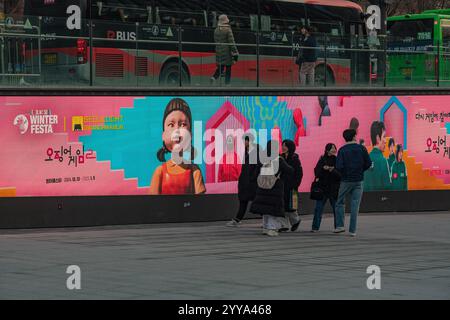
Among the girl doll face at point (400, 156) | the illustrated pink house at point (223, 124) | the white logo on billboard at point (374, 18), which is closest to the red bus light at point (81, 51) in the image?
the illustrated pink house at point (223, 124)

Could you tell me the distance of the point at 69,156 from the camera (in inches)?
754


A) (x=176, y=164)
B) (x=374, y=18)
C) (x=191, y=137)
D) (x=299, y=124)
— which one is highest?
(x=374, y=18)

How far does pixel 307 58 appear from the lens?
22.8 meters

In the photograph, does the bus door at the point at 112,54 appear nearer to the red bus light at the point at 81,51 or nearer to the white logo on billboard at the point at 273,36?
the red bus light at the point at 81,51

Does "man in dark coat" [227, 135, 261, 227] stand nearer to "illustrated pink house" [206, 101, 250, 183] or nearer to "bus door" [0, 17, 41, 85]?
"illustrated pink house" [206, 101, 250, 183]

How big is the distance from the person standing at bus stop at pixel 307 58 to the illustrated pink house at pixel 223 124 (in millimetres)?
1983

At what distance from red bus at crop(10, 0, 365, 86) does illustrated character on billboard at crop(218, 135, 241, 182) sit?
1360mm

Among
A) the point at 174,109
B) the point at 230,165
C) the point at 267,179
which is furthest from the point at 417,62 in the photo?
the point at 267,179

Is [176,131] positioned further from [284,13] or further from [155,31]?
[284,13]

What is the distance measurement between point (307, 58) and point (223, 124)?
9.92 feet
